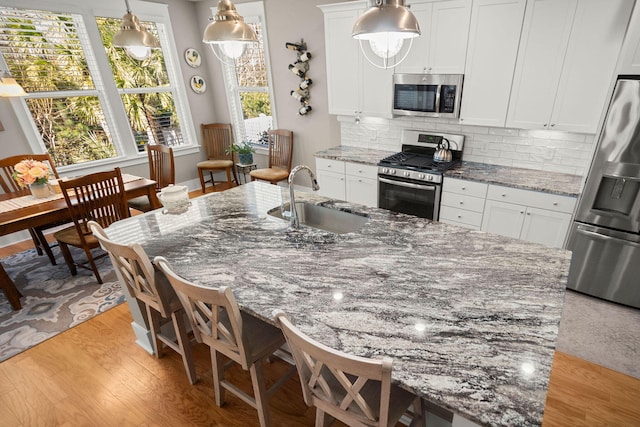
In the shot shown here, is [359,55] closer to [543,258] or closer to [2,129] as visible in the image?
[543,258]

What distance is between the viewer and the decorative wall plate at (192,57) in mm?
5246

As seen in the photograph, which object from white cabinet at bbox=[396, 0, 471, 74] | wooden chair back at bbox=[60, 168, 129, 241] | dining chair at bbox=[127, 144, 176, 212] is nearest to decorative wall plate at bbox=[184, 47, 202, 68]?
dining chair at bbox=[127, 144, 176, 212]

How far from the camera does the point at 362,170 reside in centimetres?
372

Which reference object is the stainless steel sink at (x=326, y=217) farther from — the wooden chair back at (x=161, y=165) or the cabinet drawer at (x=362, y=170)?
the wooden chair back at (x=161, y=165)

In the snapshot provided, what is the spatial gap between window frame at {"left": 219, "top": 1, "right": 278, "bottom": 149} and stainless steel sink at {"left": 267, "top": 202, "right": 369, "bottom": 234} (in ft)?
10.2

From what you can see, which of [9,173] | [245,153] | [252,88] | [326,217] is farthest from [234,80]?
[326,217]

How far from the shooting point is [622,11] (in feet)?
7.34

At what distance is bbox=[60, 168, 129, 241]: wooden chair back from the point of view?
2832 millimetres

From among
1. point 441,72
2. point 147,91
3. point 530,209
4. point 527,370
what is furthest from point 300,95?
point 527,370

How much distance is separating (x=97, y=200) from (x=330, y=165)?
7.96 ft

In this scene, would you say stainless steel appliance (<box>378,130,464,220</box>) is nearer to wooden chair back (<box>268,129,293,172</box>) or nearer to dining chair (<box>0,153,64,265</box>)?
wooden chair back (<box>268,129,293,172</box>)

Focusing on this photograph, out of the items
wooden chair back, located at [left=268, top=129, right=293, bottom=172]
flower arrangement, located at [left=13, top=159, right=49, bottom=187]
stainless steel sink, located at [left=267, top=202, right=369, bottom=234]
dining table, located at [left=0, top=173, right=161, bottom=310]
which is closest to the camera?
stainless steel sink, located at [left=267, top=202, right=369, bottom=234]

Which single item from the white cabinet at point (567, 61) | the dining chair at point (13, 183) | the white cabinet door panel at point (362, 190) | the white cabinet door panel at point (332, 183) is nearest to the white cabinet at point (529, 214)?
the white cabinet at point (567, 61)

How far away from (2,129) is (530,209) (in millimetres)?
5662
